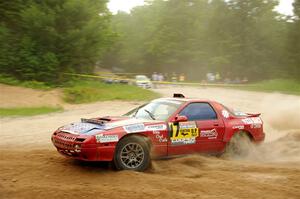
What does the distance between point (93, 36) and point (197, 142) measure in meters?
22.8

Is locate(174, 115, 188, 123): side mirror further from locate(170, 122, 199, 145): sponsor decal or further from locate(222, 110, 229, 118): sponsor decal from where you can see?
locate(222, 110, 229, 118): sponsor decal

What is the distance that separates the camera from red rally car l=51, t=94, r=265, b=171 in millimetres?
8211

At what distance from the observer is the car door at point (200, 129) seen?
30.9ft

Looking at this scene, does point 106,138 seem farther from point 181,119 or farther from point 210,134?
point 210,134

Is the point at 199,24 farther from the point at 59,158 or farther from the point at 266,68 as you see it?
the point at 59,158

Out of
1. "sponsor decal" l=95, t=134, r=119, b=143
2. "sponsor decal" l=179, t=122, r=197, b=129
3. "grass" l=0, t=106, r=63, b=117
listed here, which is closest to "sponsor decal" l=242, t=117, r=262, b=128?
"sponsor decal" l=179, t=122, r=197, b=129

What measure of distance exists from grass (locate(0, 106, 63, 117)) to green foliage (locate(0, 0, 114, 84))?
7616 mm

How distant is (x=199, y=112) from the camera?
9.95 m

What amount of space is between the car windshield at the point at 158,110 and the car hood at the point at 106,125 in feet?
1.22

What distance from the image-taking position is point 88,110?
21922 millimetres

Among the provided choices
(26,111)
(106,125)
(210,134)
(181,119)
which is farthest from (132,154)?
(26,111)

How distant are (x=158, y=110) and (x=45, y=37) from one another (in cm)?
2127

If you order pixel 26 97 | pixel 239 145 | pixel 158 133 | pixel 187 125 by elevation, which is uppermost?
pixel 26 97

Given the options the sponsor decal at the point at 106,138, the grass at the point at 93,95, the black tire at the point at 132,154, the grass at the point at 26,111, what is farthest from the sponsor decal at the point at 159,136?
the grass at the point at 93,95
